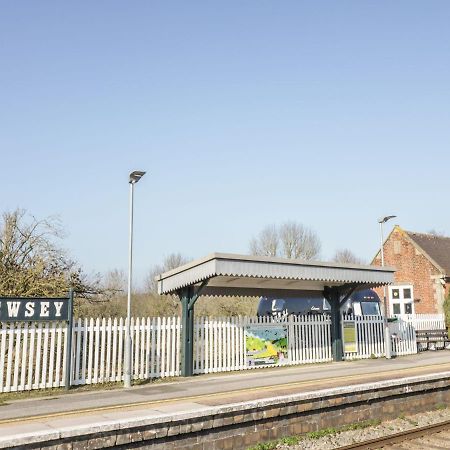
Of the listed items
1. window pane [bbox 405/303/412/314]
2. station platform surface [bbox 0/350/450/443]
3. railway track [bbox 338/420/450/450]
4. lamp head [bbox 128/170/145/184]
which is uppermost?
lamp head [bbox 128/170/145/184]

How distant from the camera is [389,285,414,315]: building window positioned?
34509 mm

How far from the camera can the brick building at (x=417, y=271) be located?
1275 inches

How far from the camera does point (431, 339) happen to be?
24578 mm

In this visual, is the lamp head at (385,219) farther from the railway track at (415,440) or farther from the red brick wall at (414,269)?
the railway track at (415,440)

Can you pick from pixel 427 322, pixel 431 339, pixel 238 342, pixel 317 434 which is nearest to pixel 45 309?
pixel 238 342

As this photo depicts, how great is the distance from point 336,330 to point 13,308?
1201cm

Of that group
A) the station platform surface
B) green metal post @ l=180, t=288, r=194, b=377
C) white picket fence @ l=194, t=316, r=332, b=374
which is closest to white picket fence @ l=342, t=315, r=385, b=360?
white picket fence @ l=194, t=316, r=332, b=374

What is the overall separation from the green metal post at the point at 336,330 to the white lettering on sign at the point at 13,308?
38.5ft

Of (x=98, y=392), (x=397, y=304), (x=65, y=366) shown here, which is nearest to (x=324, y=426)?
→ (x=98, y=392)

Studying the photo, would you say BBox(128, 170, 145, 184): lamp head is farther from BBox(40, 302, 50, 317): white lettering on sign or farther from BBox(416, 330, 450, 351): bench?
BBox(416, 330, 450, 351): bench

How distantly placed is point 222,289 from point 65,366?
Result: 23.9 feet

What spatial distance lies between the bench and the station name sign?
56.6ft

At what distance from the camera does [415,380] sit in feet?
40.7

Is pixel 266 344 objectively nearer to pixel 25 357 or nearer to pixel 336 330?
pixel 336 330
